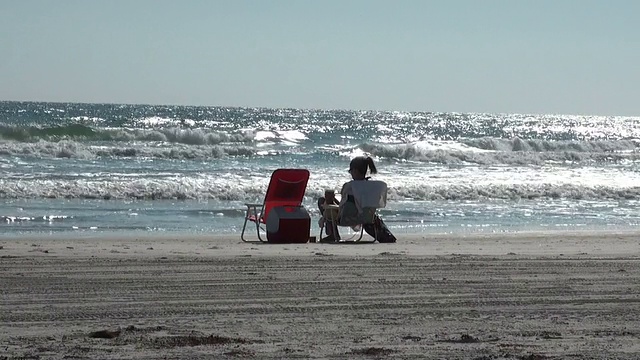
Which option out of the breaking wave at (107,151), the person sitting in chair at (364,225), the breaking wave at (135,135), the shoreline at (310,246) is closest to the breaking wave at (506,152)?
the breaking wave at (107,151)

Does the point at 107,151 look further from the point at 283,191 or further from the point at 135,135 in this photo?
the point at 283,191

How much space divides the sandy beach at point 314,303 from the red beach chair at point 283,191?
153 centimetres

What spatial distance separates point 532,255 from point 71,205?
27.8ft

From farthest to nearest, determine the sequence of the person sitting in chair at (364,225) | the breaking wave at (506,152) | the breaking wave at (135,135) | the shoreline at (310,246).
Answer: the breaking wave at (135,135) < the breaking wave at (506,152) < the person sitting in chair at (364,225) < the shoreline at (310,246)

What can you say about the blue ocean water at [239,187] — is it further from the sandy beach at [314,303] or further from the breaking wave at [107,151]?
the sandy beach at [314,303]

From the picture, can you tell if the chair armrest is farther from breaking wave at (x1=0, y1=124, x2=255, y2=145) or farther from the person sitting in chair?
breaking wave at (x1=0, y1=124, x2=255, y2=145)

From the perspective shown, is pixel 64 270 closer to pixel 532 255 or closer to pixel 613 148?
pixel 532 255

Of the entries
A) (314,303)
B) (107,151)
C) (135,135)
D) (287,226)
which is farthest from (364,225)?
(135,135)

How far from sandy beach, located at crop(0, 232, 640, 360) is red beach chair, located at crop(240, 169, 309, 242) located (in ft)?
5.02

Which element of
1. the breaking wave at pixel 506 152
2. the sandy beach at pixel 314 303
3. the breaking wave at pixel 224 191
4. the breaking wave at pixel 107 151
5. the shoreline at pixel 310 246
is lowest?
the breaking wave at pixel 107 151

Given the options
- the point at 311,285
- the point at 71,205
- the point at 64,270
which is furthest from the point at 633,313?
the point at 71,205

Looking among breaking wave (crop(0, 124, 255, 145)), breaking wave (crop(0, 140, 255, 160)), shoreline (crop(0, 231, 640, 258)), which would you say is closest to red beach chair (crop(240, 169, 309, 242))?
shoreline (crop(0, 231, 640, 258))

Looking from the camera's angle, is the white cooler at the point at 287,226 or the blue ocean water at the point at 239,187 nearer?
the white cooler at the point at 287,226

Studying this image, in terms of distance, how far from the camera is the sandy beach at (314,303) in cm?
472
